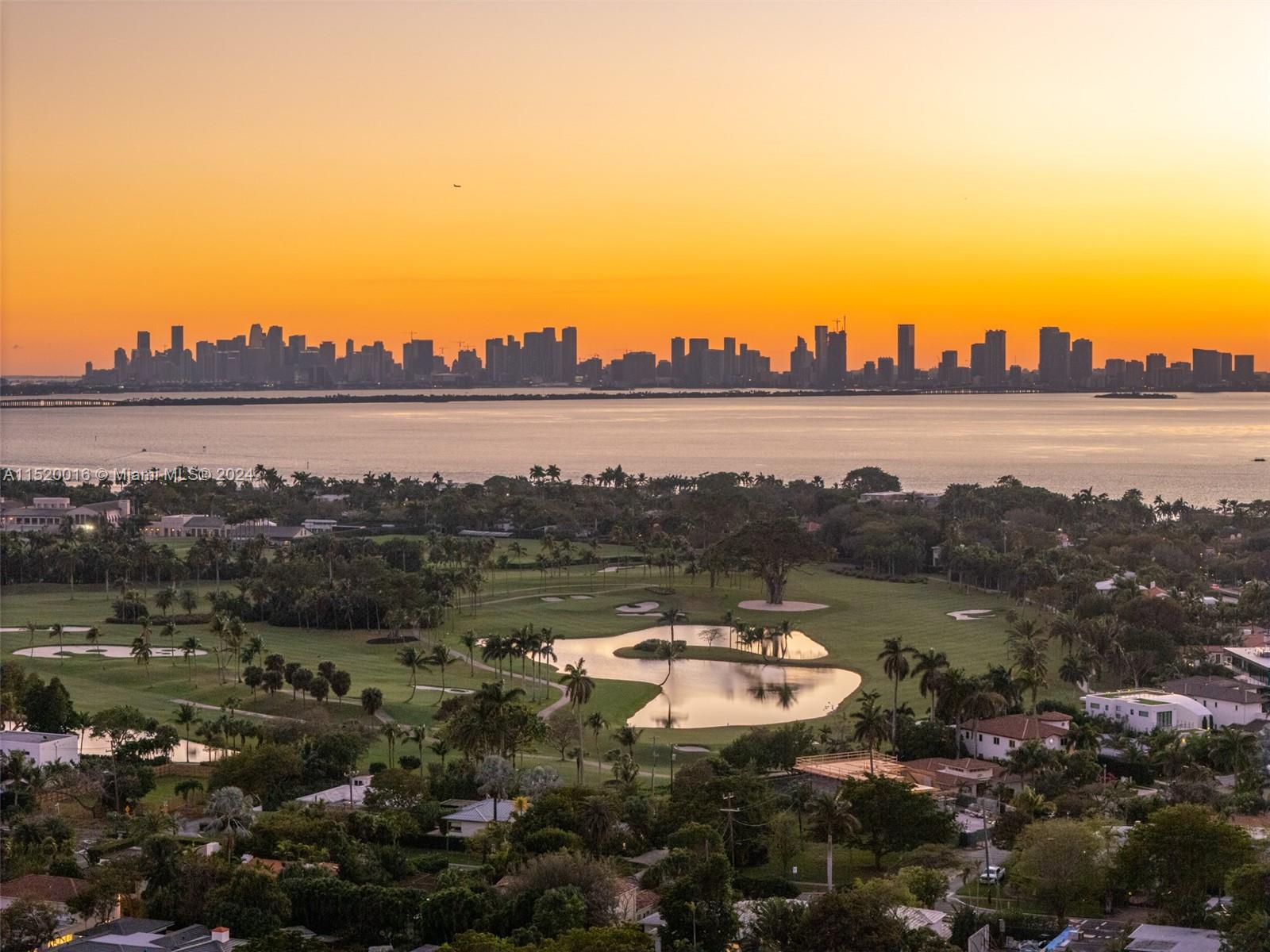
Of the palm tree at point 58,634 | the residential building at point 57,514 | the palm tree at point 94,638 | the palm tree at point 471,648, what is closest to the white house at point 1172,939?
the palm tree at point 471,648

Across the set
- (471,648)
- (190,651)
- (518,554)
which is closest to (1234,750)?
(471,648)

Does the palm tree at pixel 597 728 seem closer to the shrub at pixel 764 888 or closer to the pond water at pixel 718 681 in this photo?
the pond water at pixel 718 681

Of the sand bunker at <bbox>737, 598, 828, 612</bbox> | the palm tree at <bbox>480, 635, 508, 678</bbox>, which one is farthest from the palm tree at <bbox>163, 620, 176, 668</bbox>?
the sand bunker at <bbox>737, 598, 828, 612</bbox>

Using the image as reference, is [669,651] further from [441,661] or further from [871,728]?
[871,728]

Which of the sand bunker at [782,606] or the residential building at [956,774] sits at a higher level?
→ the residential building at [956,774]

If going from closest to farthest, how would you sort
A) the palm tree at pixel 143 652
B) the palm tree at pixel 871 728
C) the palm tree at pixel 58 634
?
the palm tree at pixel 871 728, the palm tree at pixel 143 652, the palm tree at pixel 58 634

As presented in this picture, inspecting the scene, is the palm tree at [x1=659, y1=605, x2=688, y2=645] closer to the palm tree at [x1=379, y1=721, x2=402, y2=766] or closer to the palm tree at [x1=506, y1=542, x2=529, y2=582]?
the palm tree at [x1=506, y1=542, x2=529, y2=582]
